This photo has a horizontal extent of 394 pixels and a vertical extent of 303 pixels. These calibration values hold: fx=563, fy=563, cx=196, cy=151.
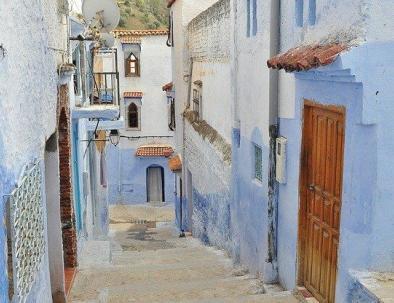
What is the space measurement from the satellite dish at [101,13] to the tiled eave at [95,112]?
153 centimetres

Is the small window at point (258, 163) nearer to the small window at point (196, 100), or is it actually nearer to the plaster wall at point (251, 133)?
the plaster wall at point (251, 133)

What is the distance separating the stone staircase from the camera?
297 inches

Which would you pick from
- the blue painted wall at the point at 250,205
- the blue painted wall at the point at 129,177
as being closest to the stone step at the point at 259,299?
the blue painted wall at the point at 250,205

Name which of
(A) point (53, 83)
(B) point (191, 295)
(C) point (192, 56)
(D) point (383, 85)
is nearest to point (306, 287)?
(B) point (191, 295)

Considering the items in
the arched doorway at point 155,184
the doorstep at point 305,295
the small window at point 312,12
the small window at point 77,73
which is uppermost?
the small window at point 312,12

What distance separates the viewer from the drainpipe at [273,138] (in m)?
7.48

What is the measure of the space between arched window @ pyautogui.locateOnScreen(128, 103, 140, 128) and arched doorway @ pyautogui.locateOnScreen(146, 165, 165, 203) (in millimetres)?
2368

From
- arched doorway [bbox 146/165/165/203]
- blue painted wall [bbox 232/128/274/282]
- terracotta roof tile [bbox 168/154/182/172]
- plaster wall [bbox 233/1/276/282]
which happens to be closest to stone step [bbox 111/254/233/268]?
blue painted wall [bbox 232/128/274/282]

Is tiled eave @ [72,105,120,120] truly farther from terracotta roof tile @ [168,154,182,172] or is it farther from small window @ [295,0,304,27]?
terracotta roof tile @ [168,154,182,172]

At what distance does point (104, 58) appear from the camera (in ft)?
85.4

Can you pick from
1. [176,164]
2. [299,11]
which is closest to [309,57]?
[299,11]

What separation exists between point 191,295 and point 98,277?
192cm

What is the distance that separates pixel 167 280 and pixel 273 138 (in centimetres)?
290

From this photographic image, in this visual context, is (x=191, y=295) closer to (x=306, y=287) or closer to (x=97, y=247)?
(x=306, y=287)
